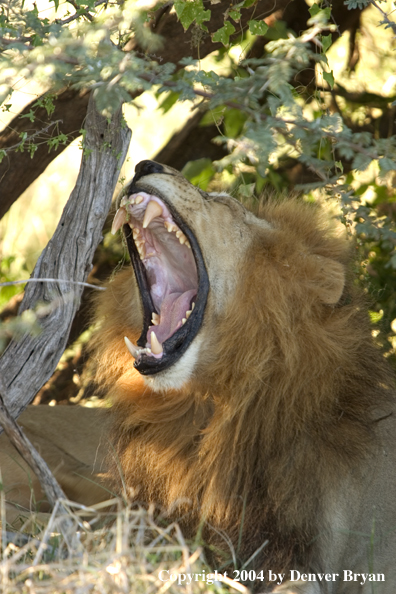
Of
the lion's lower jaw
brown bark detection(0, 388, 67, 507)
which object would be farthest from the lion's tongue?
brown bark detection(0, 388, 67, 507)

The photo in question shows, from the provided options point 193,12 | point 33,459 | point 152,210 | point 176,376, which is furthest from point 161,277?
point 193,12

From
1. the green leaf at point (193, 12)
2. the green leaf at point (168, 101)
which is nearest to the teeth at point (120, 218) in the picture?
the green leaf at point (193, 12)

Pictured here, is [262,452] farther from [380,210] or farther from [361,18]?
[361,18]

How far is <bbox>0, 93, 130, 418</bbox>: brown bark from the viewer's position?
287 centimetres

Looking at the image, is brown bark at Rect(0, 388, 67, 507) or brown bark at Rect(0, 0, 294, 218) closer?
brown bark at Rect(0, 388, 67, 507)

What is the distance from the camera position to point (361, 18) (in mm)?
4762

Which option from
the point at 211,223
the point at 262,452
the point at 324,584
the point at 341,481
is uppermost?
the point at 211,223

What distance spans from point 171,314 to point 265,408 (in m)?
0.65

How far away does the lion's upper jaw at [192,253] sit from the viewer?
2641 millimetres

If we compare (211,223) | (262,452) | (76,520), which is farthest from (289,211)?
(76,520)

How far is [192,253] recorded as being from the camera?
2.78 meters

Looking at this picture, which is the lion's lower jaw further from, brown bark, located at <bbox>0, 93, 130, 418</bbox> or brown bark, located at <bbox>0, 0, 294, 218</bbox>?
brown bark, located at <bbox>0, 0, 294, 218</bbox>

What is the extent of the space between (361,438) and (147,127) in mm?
3053

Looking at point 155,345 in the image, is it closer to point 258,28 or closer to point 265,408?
point 265,408
